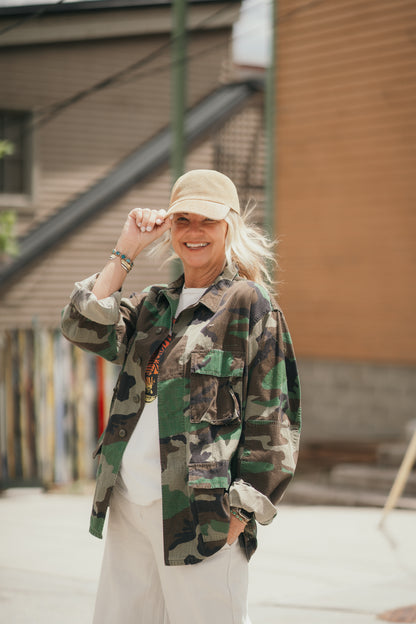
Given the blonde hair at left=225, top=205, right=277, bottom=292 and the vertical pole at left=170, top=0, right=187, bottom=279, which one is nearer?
the blonde hair at left=225, top=205, right=277, bottom=292

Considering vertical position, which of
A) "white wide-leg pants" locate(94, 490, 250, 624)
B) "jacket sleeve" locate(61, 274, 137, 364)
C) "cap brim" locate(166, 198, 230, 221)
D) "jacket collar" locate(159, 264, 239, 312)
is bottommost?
"white wide-leg pants" locate(94, 490, 250, 624)

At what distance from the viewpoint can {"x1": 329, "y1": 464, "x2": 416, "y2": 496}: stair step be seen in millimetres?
9238

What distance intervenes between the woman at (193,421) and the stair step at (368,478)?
647 centimetres

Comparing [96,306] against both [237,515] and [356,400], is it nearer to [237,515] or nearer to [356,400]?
[237,515]

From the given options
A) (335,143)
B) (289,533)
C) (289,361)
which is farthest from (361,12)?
(289,361)

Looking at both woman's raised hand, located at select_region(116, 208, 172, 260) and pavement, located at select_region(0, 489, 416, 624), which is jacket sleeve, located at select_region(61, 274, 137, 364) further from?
Result: pavement, located at select_region(0, 489, 416, 624)

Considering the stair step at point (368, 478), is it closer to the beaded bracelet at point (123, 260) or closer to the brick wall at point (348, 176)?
the brick wall at point (348, 176)

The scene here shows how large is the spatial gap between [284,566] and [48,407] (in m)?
4.16

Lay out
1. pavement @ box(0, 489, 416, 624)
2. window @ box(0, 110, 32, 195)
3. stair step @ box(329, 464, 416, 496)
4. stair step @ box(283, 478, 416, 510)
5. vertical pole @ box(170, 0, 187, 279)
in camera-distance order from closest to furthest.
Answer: pavement @ box(0, 489, 416, 624), vertical pole @ box(170, 0, 187, 279), stair step @ box(283, 478, 416, 510), stair step @ box(329, 464, 416, 496), window @ box(0, 110, 32, 195)

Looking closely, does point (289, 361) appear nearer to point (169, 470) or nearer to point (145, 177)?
point (169, 470)

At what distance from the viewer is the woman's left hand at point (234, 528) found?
287cm

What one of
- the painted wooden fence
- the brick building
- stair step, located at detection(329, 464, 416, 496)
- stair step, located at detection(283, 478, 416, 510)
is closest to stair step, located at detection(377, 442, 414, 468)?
stair step, located at detection(329, 464, 416, 496)

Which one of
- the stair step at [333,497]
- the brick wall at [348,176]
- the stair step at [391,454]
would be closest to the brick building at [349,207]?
the brick wall at [348,176]

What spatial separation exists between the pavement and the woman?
2074mm
